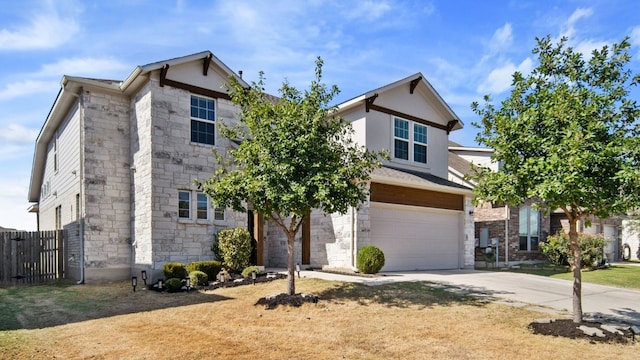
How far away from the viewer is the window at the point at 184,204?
1421 centimetres

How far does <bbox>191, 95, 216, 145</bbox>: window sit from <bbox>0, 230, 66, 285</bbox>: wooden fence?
6727mm

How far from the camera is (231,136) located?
10352mm

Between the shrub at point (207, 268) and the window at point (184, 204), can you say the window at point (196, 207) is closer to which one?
the window at point (184, 204)

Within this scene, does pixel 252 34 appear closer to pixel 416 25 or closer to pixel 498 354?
pixel 416 25

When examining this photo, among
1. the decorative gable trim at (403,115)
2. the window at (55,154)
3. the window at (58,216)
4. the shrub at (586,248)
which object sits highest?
the decorative gable trim at (403,115)

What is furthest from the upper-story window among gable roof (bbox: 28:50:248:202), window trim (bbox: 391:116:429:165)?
gable roof (bbox: 28:50:248:202)

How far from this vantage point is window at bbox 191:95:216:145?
14727 mm

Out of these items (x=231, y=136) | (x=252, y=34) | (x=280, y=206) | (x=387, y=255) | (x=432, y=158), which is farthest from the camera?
(x=432, y=158)

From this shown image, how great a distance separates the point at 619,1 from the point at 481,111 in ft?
12.3

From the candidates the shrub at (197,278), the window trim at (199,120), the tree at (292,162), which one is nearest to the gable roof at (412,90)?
the window trim at (199,120)

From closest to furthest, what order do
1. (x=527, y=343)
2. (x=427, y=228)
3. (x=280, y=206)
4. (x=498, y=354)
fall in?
(x=498, y=354), (x=527, y=343), (x=280, y=206), (x=427, y=228)

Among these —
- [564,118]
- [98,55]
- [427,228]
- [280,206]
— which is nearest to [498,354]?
[564,118]

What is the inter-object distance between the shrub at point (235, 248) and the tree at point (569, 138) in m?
8.37

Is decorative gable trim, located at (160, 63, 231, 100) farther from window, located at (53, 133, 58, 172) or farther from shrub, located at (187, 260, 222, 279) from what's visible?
window, located at (53, 133, 58, 172)
